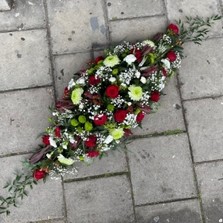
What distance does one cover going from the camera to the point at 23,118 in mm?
3461


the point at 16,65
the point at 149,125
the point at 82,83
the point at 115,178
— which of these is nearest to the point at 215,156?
the point at 149,125

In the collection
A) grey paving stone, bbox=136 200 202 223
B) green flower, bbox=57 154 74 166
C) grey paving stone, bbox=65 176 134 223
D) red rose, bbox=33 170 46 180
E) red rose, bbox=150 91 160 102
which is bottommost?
grey paving stone, bbox=136 200 202 223

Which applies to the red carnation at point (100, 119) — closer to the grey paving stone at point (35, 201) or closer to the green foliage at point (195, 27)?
the grey paving stone at point (35, 201)

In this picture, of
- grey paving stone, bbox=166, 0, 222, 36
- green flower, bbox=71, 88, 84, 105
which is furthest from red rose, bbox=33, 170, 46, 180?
grey paving stone, bbox=166, 0, 222, 36

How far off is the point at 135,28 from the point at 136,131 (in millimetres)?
903

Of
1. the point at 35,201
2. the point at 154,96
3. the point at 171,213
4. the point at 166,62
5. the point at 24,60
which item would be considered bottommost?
the point at 171,213

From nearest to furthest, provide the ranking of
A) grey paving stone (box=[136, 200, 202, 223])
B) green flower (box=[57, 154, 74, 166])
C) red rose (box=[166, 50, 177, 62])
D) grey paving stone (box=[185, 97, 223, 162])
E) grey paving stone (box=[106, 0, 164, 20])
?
green flower (box=[57, 154, 74, 166]) < red rose (box=[166, 50, 177, 62]) < grey paving stone (box=[136, 200, 202, 223]) < grey paving stone (box=[185, 97, 223, 162]) < grey paving stone (box=[106, 0, 164, 20])

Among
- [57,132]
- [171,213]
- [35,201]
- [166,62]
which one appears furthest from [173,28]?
[35,201]

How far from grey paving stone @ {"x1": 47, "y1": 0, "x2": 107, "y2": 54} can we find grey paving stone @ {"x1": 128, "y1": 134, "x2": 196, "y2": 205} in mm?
973

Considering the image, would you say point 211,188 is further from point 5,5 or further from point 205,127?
point 5,5

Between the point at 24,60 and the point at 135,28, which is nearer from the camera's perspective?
the point at 24,60

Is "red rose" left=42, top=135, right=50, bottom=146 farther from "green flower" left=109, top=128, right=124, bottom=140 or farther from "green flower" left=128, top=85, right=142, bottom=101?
"green flower" left=128, top=85, right=142, bottom=101

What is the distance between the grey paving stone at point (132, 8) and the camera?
3.64m

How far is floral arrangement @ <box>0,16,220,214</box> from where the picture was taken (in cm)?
308
